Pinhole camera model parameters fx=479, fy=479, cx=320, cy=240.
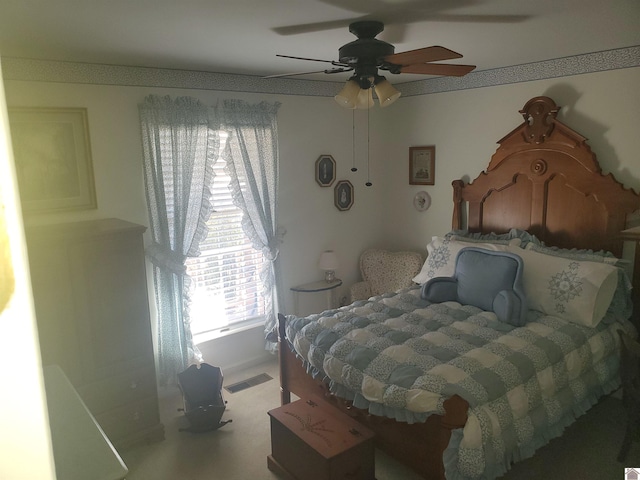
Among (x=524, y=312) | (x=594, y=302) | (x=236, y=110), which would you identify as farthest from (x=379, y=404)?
(x=236, y=110)

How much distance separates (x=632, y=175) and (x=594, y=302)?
959mm

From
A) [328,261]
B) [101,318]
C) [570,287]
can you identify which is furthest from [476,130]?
[101,318]

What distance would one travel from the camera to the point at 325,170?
14.9 ft

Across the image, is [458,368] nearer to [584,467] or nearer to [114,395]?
[584,467]

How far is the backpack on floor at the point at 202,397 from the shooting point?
3.24m

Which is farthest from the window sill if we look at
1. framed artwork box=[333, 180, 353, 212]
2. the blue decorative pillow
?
the blue decorative pillow

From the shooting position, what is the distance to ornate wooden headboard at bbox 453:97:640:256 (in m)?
3.37

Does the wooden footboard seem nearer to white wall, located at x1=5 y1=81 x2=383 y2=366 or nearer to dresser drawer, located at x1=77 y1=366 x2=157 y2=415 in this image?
dresser drawer, located at x1=77 y1=366 x2=157 y2=415

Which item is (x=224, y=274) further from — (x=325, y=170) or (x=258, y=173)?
(x=325, y=170)

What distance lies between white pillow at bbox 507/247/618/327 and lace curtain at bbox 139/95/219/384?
250 cm

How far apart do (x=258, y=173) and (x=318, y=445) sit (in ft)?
7.66

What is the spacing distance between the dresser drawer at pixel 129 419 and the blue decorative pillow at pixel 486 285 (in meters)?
2.10

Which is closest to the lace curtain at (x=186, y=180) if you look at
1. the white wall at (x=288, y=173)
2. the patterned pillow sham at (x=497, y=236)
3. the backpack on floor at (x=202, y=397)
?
the white wall at (x=288, y=173)

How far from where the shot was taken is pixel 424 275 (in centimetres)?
403
